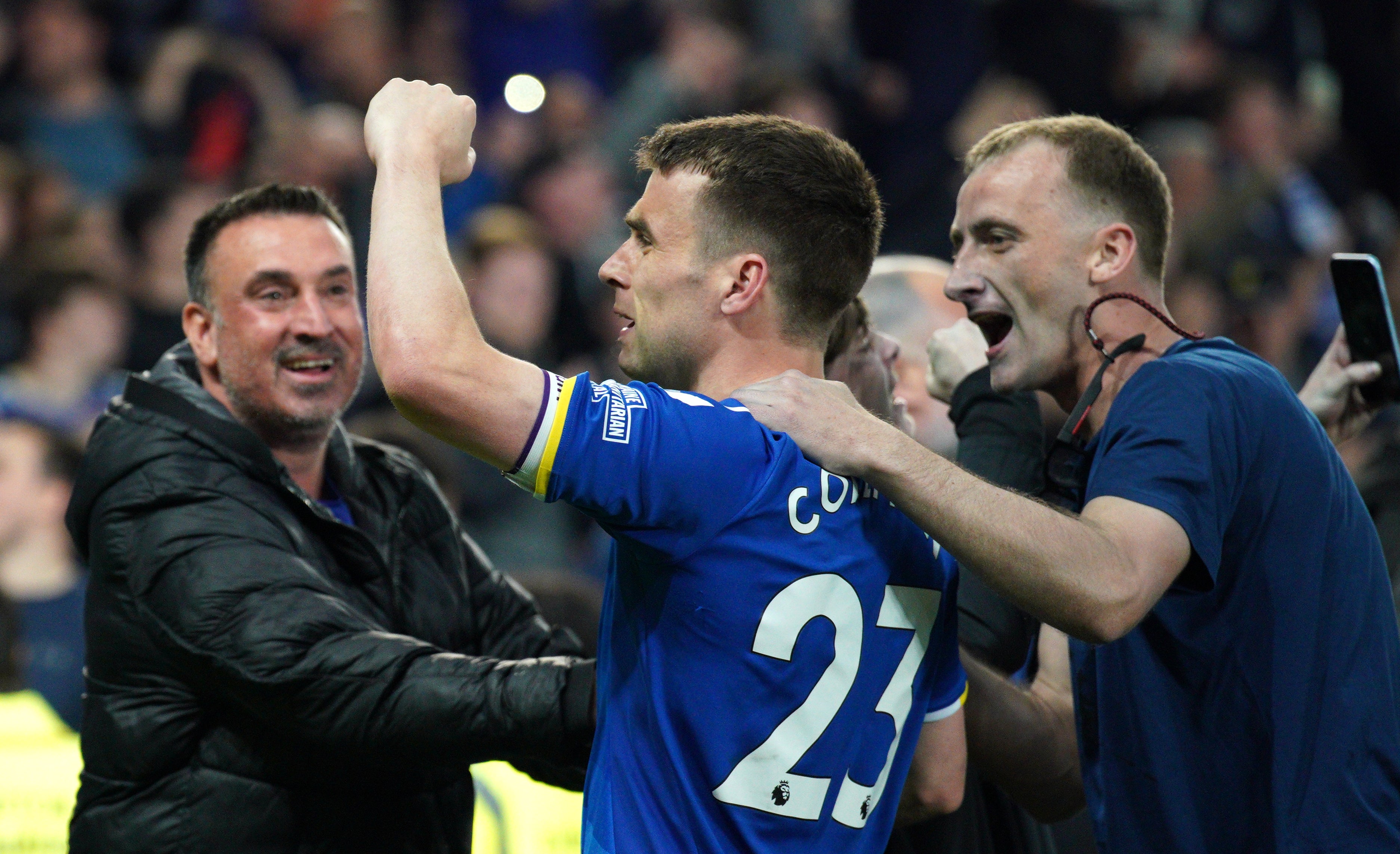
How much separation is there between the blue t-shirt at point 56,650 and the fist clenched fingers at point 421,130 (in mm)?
3538

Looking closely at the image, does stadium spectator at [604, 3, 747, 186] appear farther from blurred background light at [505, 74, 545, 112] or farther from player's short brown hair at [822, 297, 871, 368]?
player's short brown hair at [822, 297, 871, 368]

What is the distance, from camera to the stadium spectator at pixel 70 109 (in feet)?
25.9

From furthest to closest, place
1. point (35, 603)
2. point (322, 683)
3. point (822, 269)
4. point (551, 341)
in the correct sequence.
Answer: point (551, 341) → point (35, 603) → point (322, 683) → point (822, 269)

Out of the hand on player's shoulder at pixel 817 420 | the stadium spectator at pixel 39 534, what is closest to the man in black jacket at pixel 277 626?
the hand on player's shoulder at pixel 817 420

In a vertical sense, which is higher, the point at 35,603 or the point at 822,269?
the point at 822,269

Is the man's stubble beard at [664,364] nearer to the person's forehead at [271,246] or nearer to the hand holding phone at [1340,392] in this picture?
the person's forehead at [271,246]

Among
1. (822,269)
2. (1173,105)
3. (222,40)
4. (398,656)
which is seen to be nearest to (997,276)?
(822,269)

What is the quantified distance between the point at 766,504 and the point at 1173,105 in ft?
28.5

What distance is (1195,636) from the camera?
8.53 ft

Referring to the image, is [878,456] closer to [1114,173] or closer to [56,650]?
[1114,173]

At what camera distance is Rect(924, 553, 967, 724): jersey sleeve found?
259 centimetres

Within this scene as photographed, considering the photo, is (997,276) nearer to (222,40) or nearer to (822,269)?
(822,269)

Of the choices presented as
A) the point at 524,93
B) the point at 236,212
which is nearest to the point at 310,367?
the point at 236,212

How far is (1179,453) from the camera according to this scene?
2.45 m
